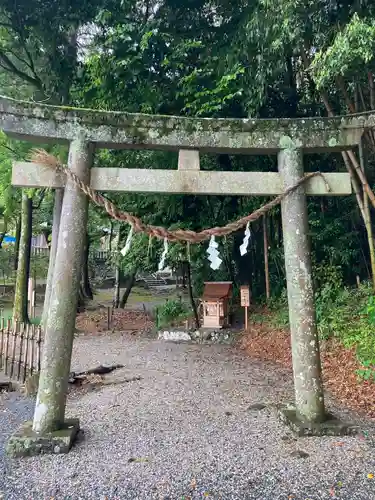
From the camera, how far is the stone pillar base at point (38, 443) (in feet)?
10.7

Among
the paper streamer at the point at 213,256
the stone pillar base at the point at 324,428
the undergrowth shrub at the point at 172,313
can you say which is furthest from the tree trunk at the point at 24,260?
the stone pillar base at the point at 324,428

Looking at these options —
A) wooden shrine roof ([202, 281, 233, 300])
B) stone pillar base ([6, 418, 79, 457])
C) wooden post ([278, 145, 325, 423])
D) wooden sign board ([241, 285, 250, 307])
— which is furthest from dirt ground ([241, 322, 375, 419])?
stone pillar base ([6, 418, 79, 457])

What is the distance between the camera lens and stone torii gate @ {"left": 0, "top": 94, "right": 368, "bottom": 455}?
3457 mm

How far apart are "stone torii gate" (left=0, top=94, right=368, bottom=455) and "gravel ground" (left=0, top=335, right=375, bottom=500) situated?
0.30m

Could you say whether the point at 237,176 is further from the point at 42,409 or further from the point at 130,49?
the point at 130,49

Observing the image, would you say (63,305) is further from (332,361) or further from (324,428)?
(332,361)

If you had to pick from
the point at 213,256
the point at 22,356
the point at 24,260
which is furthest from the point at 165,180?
the point at 24,260

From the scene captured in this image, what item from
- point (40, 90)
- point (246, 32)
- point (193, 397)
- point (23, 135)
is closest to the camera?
point (23, 135)

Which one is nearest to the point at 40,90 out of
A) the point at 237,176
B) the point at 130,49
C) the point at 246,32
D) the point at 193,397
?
the point at 130,49

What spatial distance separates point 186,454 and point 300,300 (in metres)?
1.80

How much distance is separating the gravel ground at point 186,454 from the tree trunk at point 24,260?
20.4 ft

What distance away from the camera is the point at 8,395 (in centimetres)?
580

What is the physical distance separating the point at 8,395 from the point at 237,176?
489 cm

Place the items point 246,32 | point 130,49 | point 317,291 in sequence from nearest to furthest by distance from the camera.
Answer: point 246,32
point 130,49
point 317,291
